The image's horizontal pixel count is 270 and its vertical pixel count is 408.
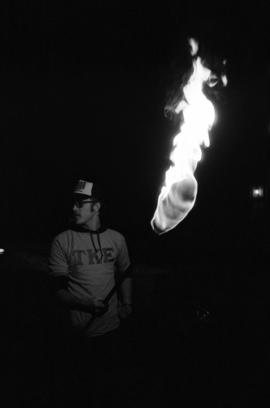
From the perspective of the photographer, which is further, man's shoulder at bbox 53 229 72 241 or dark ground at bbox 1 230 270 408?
dark ground at bbox 1 230 270 408

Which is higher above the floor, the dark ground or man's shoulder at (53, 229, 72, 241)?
man's shoulder at (53, 229, 72, 241)

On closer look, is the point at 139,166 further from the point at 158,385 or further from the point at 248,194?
the point at 158,385

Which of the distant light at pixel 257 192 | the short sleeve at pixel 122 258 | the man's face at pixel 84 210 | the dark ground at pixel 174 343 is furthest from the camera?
the distant light at pixel 257 192

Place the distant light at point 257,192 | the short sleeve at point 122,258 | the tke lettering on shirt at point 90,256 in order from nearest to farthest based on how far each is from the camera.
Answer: the tke lettering on shirt at point 90,256 → the short sleeve at point 122,258 → the distant light at point 257,192

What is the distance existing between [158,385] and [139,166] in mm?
14754

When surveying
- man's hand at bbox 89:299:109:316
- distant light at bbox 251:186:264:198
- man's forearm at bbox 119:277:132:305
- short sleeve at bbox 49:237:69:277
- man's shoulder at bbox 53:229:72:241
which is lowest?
man's hand at bbox 89:299:109:316

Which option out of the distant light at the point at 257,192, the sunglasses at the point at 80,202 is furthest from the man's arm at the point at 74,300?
the distant light at the point at 257,192

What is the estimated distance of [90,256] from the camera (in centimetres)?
356

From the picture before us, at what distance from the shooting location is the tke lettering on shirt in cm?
351

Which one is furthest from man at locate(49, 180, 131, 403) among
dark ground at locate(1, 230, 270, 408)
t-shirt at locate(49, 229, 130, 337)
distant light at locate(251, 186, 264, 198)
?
distant light at locate(251, 186, 264, 198)

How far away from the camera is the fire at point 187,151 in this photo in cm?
416

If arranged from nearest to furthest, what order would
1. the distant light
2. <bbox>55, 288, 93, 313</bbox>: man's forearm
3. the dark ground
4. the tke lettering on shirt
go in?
1. <bbox>55, 288, 93, 313</bbox>: man's forearm
2. the tke lettering on shirt
3. the dark ground
4. the distant light

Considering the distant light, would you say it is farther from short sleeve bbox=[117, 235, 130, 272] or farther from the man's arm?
the man's arm

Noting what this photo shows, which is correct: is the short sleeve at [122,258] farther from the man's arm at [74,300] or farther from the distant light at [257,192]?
the distant light at [257,192]
